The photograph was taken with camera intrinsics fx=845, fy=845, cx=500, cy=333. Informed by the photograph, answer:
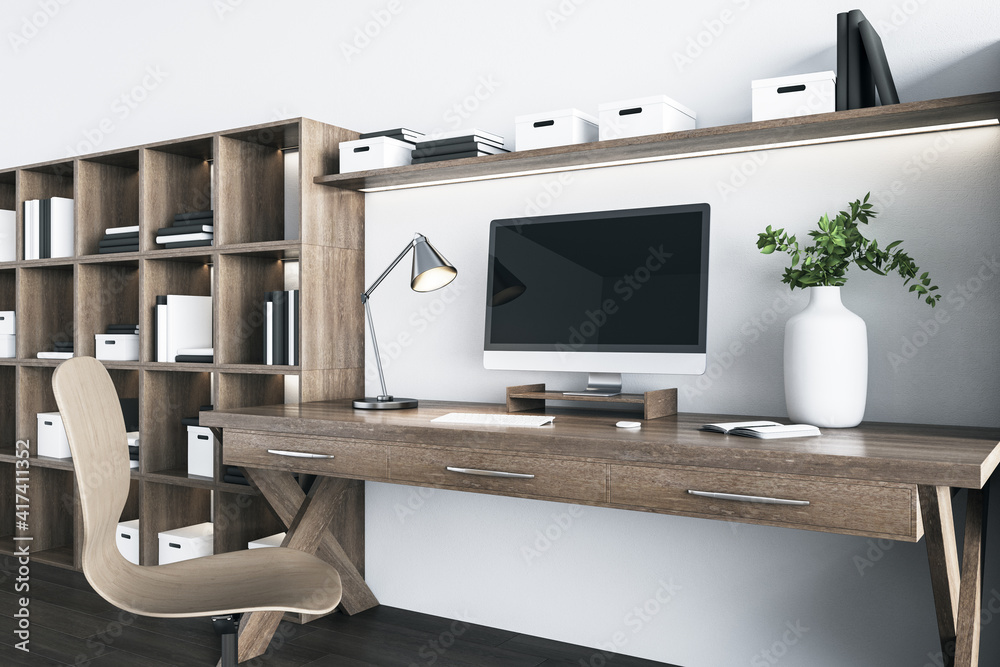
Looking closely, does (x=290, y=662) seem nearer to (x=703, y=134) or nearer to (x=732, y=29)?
(x=703, y=134)

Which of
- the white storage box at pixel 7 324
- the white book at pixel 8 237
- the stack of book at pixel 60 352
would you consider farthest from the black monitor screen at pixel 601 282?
the white book at pixel 8 237

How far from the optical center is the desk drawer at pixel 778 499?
1.61m

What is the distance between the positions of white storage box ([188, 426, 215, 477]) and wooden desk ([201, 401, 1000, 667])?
1.96ft

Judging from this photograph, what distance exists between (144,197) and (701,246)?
7.06 feet

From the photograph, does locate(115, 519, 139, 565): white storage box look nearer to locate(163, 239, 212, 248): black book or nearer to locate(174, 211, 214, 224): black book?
locate(163, 239, 212, 248): black book

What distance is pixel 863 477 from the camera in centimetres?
163

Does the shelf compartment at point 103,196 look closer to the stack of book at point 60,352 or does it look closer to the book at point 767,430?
the stack of book at point 60,352

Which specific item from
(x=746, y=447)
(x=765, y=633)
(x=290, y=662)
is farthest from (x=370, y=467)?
(x=765, y=633)

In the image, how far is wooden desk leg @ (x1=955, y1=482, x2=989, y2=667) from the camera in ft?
5.46

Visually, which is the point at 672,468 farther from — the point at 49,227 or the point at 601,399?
the point at 49,227

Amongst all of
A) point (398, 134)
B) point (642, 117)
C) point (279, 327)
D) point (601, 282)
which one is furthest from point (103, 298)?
point (642, 117)

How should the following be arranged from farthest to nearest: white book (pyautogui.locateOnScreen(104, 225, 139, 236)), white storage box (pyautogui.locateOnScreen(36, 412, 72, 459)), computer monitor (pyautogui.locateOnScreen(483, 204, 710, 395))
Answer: white storage box (pyautogui.locateOnScreen(36, 412, 72, 459)), white book (pyautogui.locateOnScreen(104, 225, 139, 236)), computer monitor (pyautogui.locateOnScreen(483, 204, 710, 395))

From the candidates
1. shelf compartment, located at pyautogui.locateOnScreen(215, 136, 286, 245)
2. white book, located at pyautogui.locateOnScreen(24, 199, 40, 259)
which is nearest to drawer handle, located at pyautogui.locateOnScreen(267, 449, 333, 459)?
shelf compartment, located at pyautogui.locateOnScreen(215, 136, 286, 245)

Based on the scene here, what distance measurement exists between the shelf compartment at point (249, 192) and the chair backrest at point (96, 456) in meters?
1.42
